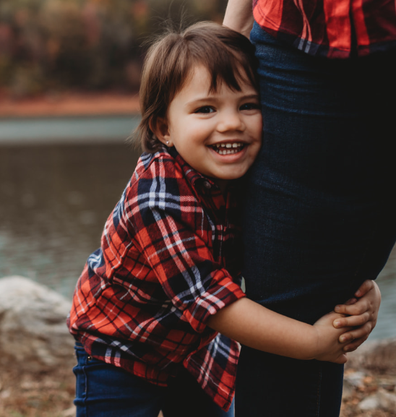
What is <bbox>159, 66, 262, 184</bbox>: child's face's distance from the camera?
1245 millimetres

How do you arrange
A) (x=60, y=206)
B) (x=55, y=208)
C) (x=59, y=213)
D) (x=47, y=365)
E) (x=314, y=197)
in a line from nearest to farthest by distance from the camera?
(x=314, y=197) → (x=47, y=365) → (x=59, y=213) → (x=55, y=208) → (x=60, y=206)

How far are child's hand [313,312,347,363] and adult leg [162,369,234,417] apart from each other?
60 cm

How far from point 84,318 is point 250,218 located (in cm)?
59

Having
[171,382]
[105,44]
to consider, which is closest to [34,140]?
[105,44]

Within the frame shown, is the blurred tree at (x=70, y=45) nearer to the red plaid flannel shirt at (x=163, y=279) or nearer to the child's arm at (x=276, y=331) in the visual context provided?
the red plaid flannel shirt at (x=163, y=279)

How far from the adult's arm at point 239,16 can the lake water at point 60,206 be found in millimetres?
2799

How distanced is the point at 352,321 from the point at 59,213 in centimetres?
713

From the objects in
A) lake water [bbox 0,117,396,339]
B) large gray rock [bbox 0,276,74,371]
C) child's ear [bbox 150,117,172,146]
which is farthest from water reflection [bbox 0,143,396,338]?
child's ear [bbox 150,117,172,146]

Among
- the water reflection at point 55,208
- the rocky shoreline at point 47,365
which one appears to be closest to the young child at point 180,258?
the rocky shoreline at point 47,365

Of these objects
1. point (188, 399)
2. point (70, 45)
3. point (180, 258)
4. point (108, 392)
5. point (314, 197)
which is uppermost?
point (314, 197)

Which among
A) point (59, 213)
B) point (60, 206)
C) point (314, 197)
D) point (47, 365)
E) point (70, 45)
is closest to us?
point (314, 197)

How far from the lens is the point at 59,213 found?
310 inches

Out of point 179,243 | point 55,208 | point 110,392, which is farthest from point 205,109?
point 55,208

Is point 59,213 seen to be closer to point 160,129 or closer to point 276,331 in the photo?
point 160,129
